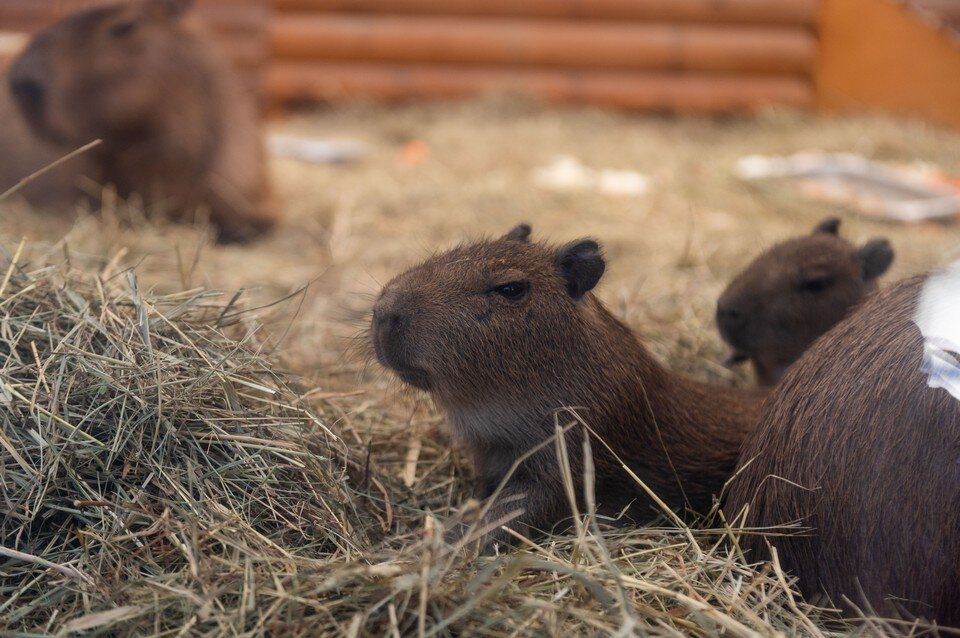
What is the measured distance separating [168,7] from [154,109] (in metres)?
0.66

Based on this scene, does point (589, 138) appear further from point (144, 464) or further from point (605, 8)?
point (144, 464)

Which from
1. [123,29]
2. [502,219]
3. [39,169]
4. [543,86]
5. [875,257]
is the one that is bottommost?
[502,219]

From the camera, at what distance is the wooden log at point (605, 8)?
9961 mm

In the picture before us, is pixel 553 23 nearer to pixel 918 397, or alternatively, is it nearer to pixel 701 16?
pixel 701 16

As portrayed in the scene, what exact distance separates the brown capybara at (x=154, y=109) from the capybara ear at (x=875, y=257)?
393cm

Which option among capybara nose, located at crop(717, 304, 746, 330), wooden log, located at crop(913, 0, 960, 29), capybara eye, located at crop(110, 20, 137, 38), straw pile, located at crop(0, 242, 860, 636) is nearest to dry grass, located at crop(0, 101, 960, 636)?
straw pile, located at crop(0, 242, 860, 636)

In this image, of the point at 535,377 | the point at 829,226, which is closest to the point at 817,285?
the point at 829,226

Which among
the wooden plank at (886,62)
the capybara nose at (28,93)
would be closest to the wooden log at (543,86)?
the wooden plank at (886,62)

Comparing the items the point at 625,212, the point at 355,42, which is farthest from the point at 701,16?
the point at 625,212

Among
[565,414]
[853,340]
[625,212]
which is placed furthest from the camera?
[625,212]

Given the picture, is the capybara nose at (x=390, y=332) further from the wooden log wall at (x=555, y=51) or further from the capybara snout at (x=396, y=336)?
the wooden log wall at (x=555, y=51)

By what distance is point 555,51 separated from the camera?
10.2 m

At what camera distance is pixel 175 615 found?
6.66ft

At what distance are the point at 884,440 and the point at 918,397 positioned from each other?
0.12 m
